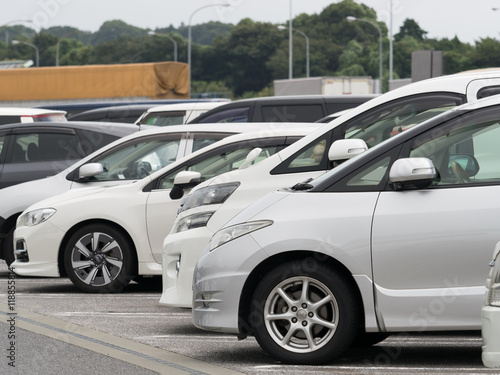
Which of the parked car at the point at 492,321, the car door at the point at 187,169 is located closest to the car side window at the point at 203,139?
the car door at the point at 187,169

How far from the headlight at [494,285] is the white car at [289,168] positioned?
3251mm

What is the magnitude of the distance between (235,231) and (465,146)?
145 cm

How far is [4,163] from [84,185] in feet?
7.91

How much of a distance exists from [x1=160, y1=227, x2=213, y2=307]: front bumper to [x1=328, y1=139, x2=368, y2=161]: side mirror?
108 cm

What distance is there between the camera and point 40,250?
10797mm

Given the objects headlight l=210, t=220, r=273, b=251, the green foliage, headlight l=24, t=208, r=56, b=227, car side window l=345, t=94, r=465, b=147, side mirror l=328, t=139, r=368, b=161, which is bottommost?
headlight l=24, t=208, r=56, b=227

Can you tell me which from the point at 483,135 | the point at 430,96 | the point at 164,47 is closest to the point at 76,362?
the point at 483,135

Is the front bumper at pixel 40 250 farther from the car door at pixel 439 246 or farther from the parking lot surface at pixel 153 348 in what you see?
the car door at pixel 439 246

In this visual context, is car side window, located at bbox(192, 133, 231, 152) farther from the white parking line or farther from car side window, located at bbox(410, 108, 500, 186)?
car side window, located at bbox(410, 108, 500, 186)

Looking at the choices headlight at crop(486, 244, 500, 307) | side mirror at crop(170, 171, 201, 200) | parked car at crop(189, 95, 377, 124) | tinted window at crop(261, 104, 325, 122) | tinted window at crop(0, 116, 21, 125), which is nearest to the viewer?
headlight at crop(486, 244, 500, 307)

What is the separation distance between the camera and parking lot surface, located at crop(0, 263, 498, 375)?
670cm

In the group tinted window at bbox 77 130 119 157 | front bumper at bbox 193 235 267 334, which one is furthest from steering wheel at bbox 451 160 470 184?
tinted window at bbox 77 130 119 157

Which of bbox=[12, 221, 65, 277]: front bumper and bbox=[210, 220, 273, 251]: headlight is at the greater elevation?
bbox=[210, 220, 273, 251]: headlight

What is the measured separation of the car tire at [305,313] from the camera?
661 centimetres
